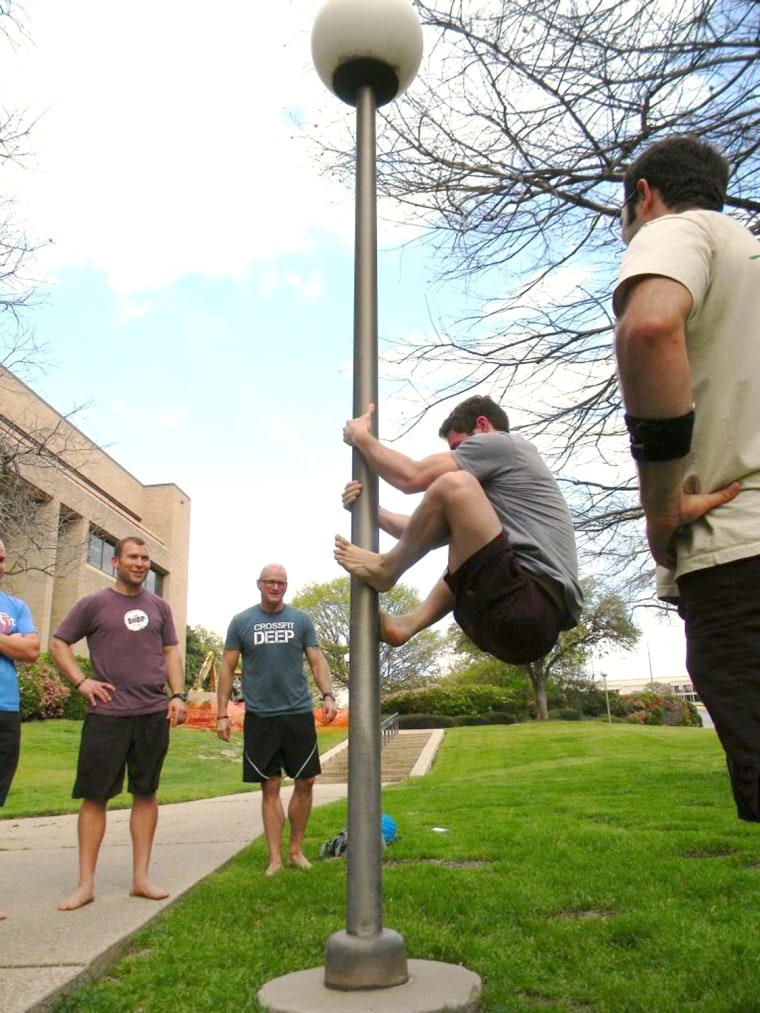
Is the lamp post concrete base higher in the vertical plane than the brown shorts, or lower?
lower

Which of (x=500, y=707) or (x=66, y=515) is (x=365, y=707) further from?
(x=500, y=707)

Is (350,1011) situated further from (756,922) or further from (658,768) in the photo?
(658,768)

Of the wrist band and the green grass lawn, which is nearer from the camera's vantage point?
the wrist band

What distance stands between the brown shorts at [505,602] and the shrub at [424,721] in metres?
34.1

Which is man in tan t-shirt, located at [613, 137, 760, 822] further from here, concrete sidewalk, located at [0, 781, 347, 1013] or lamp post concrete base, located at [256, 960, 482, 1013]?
concrete sidewalk, located at [0, 781, 347, 1013]

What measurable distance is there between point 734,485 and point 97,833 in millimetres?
4509

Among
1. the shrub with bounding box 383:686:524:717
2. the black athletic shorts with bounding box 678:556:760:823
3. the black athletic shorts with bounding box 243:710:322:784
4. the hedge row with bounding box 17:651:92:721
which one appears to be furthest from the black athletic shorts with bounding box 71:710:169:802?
the shrub with bounding box 383:686:524:717

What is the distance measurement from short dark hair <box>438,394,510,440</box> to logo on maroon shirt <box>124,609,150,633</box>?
2724 millimetres

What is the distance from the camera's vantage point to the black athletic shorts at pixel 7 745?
5.20m

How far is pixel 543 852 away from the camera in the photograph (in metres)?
6.24

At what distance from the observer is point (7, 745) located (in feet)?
17.1

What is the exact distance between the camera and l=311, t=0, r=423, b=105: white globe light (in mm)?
3857

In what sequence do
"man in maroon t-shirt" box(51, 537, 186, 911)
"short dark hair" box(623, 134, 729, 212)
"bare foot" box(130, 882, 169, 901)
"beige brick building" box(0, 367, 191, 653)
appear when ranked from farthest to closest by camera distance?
"beige brick building" box(0, 367, 191, 653) < "man in maroon t-shirt" box(51, 537, 186, 911) < "bare foot" box(130, 882, 169, 901) < "short dark hair" box(623, 134, 729, 212)

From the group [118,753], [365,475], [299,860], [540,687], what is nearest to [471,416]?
[365,475]
